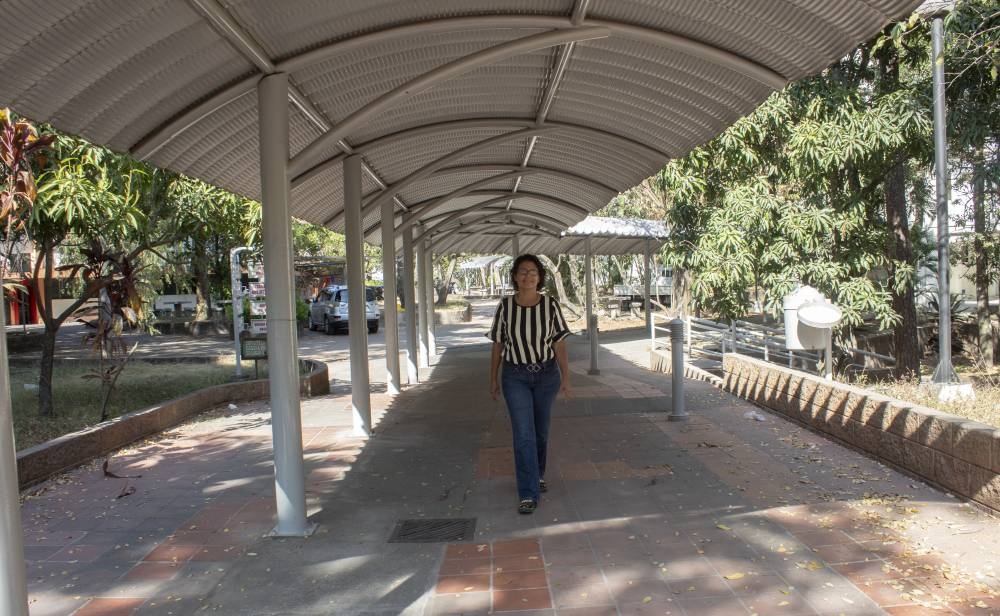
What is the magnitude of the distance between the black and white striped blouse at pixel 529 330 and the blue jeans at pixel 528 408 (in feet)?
0.24

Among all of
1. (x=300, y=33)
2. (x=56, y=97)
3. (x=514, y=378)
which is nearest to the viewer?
(x=56, y=97)

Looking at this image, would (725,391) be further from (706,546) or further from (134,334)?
(134,334)

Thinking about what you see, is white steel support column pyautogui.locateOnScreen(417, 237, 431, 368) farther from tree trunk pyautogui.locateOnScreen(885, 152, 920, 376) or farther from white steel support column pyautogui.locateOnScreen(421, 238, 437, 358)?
tree trunk pyautogui.locateOnScreen(885, 152, 920, 376)

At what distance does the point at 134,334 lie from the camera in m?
26.5

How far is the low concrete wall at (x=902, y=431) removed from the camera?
192 inches

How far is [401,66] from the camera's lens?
5.91m

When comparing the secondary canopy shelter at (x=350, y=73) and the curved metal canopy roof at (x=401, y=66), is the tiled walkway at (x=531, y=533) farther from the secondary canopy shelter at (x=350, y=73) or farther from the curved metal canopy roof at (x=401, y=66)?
the curved metal canopy roof at (x=401, y=66)

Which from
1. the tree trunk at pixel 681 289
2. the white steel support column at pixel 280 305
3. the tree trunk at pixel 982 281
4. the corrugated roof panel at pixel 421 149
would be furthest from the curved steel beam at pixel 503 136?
the tree trunk at pixel 681 289

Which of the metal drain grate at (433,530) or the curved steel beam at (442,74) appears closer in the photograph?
the metal drain grate at (433,530)

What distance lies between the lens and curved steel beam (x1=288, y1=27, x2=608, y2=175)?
16.3 ft

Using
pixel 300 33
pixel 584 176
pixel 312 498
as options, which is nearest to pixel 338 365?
pixel 584 176

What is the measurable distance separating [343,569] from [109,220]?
17.3ft

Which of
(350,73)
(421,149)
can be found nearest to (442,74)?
(350,73)

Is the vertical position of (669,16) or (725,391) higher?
(669,16)
